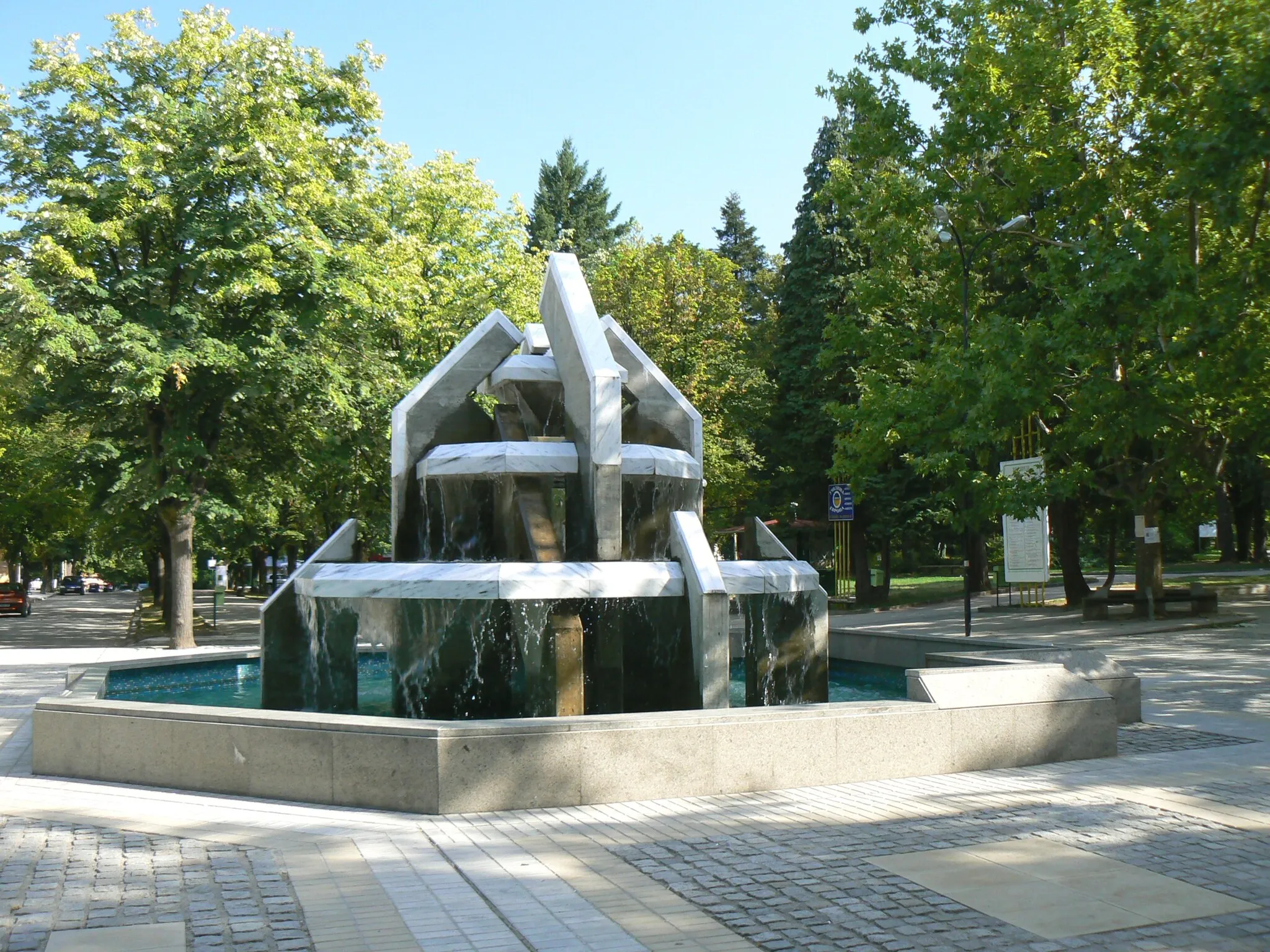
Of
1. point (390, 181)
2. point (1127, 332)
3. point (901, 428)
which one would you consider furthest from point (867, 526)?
point (1127, 332)

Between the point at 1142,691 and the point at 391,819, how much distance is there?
1131 centimetres

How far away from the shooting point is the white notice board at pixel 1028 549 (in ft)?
94.6

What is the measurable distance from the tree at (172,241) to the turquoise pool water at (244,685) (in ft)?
28.7

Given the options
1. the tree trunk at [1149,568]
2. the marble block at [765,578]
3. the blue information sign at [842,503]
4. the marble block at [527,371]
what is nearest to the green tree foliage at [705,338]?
the blue information sign at [842,503]

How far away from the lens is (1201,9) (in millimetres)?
17641

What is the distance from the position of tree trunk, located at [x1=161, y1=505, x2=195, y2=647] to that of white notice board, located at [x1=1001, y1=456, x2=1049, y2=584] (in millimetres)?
19468

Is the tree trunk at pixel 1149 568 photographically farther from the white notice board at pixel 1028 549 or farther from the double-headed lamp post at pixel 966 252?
the double-headed lamp post at pixel 966 252

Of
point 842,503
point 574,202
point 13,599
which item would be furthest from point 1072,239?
point 574,202

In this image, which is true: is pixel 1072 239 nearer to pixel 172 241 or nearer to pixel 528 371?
pixel 528 371

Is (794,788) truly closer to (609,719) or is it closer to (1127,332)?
(609,719)

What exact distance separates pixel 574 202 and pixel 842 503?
1850 inches

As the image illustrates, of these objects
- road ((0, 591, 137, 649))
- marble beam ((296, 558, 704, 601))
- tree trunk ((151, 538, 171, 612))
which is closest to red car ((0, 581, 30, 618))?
road ((0, 591, 137, 649))

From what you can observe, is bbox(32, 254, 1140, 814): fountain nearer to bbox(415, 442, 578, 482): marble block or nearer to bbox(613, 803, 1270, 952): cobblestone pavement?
bbox(415, 442, 578, 482): marble block

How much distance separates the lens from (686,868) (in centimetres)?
683
